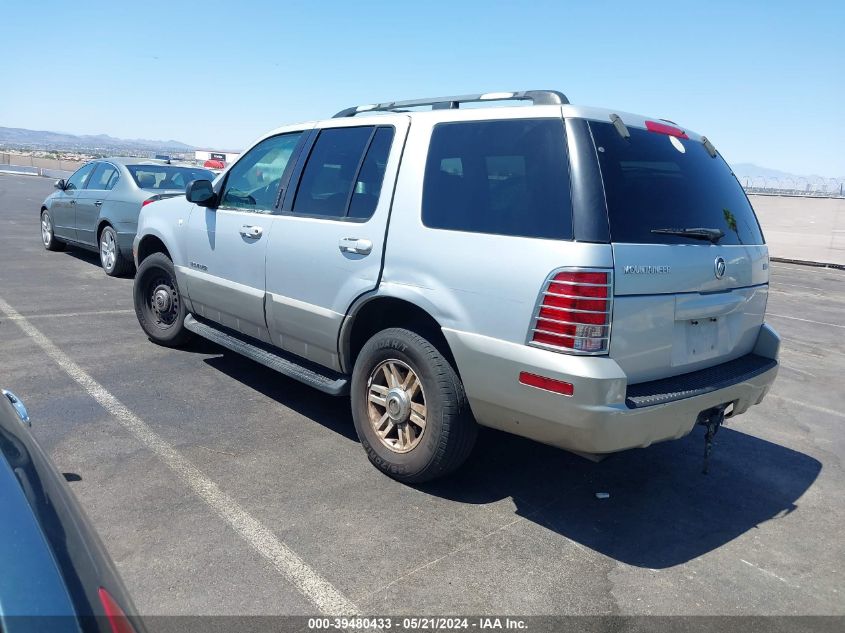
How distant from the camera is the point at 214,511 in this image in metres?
3.50

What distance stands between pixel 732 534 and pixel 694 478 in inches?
27.0

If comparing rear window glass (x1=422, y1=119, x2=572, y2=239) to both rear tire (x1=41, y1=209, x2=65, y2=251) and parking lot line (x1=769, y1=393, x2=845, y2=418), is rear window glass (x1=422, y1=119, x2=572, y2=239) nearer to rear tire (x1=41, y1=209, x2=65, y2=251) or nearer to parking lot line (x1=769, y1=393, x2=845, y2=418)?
parking lot line (x1=769, y1=393, x2=845, y2=418)

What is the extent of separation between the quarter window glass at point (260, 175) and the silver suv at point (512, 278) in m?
0.13

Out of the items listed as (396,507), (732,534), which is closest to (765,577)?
(732,534)

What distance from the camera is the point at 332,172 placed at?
4578 millimetres

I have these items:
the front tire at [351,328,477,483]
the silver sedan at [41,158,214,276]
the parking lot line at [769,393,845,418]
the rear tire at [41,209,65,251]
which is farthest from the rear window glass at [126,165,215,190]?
the parking lot line at [769,393,845,418]

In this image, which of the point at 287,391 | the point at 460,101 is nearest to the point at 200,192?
the point at 287,391

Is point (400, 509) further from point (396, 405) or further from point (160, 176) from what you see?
point (160, 176)

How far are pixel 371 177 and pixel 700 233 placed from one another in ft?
6.28

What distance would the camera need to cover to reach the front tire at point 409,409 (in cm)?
364

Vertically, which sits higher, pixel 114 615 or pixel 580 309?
pixel 580 309

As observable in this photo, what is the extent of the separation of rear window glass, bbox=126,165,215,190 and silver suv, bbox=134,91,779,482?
552 cm

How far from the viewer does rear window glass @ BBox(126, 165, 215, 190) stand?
9664 mm

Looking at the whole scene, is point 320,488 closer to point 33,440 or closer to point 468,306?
point 468,306
